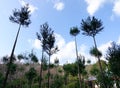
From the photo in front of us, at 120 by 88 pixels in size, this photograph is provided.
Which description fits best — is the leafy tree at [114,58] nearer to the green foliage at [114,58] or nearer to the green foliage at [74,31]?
the green foliage at [114,58]

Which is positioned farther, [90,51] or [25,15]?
[90,51]

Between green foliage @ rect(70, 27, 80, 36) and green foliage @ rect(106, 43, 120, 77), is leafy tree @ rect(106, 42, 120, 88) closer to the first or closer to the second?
green foliage @ rect(106, 43, 120, 77)

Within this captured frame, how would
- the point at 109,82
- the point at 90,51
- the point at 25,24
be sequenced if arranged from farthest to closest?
the point at 90,51 < the point at 109,82 < the point at 25,24

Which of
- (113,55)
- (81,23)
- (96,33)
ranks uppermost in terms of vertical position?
(81,23)

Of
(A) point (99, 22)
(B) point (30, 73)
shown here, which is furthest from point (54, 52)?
(B) point (30, 73)

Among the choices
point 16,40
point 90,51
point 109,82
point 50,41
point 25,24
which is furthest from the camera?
point 90,51

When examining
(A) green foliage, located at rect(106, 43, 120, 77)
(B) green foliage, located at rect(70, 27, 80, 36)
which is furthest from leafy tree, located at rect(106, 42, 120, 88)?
(B) green foliage, located at rect(70, 27, 80, 36)

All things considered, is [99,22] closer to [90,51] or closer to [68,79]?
[90,51]

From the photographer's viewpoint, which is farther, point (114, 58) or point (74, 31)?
point (74, 31)

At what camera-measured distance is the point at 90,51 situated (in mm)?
50406

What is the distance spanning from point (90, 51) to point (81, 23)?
54.3ft

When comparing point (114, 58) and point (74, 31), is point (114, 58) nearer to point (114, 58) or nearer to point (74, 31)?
point (114, 58)

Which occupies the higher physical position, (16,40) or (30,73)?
(16,40)

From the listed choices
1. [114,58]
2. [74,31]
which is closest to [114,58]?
[114,58]
